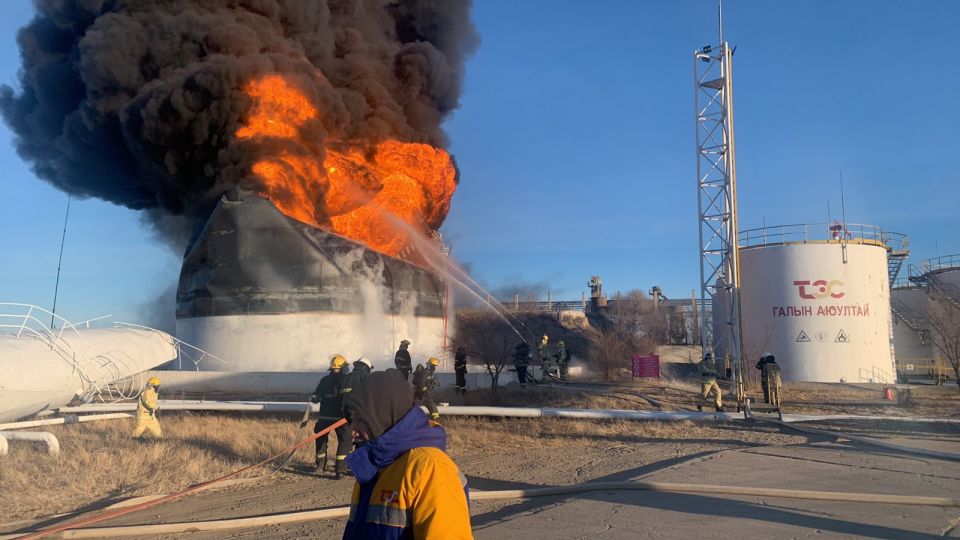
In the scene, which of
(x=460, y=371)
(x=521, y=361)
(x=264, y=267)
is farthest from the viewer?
(x=264, y=267)

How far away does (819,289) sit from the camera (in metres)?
23.7

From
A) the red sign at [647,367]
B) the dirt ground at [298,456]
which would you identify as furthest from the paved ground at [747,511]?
the red sign at [647,367]

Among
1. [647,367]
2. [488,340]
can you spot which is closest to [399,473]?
[488,340]

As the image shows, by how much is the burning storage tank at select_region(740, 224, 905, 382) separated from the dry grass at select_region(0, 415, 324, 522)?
17.9 metres

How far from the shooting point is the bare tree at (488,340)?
21562 millimetres

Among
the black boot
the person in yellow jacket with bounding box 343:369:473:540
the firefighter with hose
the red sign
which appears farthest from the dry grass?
the red sign

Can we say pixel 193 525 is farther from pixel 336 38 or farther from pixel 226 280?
pixel 336 38

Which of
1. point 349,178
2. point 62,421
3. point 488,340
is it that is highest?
point 349,178

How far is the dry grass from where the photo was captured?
7.99 meters

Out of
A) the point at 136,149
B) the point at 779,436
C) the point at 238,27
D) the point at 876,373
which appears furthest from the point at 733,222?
the point at 136,149

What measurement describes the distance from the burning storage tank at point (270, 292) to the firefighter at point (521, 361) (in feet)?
18.7

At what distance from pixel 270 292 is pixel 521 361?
9341 millimetres

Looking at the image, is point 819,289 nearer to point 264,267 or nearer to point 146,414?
point 264,267

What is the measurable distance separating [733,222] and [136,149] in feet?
75.4
